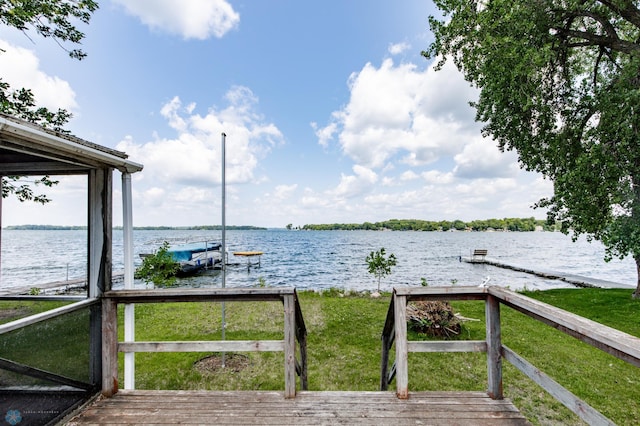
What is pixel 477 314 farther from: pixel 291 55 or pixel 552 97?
pixel 291 55

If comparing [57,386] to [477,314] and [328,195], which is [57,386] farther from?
[328,195]

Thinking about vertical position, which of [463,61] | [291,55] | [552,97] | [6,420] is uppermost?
[291,55]

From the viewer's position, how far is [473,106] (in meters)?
8.85

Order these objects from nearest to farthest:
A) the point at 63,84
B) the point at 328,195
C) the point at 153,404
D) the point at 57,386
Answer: the point at 57,386 → the point at 153,404 → the point at 63,84 → the point at 328,195

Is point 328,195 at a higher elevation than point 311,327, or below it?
higher

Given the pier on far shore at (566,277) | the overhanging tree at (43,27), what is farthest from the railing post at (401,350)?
the pier on far shore at (566,277)

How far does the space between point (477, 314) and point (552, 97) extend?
6218 millimetres

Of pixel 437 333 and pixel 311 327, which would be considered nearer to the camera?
pixel 437 333

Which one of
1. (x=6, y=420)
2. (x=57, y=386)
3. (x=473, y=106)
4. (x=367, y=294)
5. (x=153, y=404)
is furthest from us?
(x=367, y=294)

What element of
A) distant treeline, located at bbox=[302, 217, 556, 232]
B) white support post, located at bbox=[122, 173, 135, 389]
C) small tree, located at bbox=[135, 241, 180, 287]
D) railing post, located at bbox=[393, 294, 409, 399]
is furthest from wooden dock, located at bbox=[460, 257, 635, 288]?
distant treeline, located at bbox=[302, 217, 556, 232]

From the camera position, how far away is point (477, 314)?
7891mm

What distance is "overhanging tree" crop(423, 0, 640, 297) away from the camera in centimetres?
612

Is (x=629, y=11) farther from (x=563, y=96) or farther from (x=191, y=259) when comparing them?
(x=191, y=259)

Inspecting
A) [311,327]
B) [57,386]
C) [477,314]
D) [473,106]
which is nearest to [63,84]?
[57,386]
